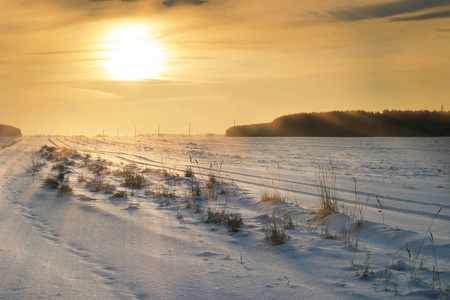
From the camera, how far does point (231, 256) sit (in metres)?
4.35

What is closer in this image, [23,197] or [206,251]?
[206,251]

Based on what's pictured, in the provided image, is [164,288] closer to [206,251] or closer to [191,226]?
[206,251]

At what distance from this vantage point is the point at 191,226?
578cm

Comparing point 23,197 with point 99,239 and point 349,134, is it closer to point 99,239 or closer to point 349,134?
point 99,239

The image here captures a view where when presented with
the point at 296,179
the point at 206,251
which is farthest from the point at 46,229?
the point at 296,179

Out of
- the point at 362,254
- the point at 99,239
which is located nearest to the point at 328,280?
the point at 362,254

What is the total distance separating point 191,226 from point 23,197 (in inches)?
179

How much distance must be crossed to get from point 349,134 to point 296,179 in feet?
171

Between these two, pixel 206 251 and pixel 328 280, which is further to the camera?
pixel 206 251

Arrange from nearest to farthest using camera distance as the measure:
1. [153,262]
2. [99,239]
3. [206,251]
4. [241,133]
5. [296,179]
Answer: [153,262]
[206,251]
[99,239]
[296,179]
[241,133]

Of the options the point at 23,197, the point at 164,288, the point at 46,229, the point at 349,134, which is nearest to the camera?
the point at 164,288

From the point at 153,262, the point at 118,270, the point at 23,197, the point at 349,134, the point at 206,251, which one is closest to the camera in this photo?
the point at 118,270

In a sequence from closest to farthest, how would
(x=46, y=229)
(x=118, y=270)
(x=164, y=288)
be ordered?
(x=164, y=288) → (x=118, y=270) → (x=46, y=229)

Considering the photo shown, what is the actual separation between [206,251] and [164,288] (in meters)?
1.13
